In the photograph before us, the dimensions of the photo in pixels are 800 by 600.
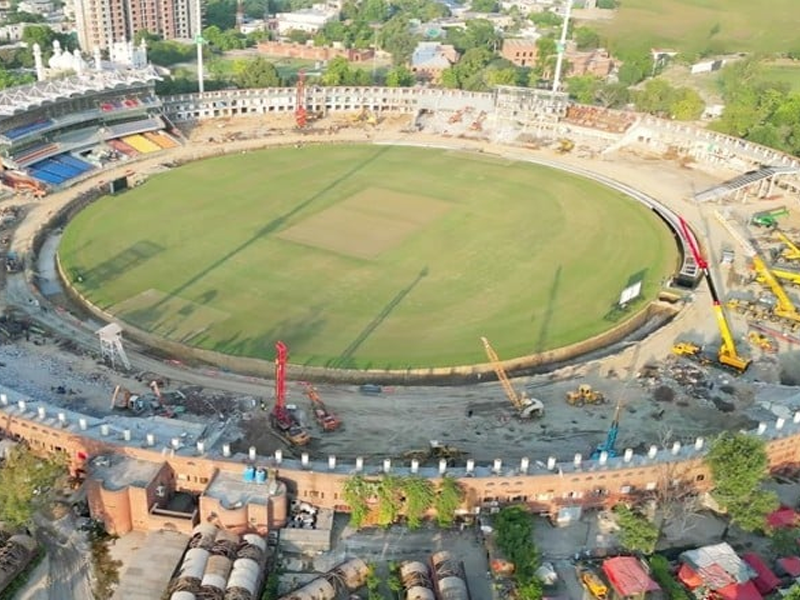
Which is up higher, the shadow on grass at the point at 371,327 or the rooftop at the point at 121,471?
the rooftop at the point at 121,471

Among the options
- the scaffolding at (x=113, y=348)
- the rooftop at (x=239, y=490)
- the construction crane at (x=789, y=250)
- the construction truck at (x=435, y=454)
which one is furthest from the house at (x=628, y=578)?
the construction crane at (x=789, y=250)

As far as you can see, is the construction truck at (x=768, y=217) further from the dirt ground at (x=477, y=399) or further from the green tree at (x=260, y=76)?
the green tree at (x=260, y=76)

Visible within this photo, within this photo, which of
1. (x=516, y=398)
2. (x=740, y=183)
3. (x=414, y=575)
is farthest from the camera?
(x=740, y=183)

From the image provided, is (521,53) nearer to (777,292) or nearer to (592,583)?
(777,292)

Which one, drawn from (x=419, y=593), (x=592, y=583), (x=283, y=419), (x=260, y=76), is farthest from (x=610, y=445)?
(x=260, y=76)

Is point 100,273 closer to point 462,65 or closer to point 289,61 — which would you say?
point 462,65

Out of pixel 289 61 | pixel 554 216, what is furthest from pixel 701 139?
pixel 289 61
